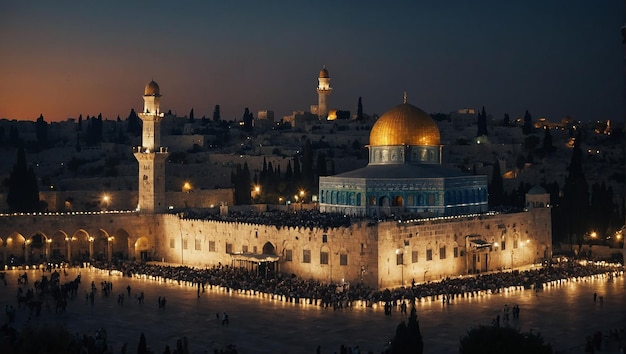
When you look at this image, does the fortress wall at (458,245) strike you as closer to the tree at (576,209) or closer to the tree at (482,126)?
the tree at (576,209)

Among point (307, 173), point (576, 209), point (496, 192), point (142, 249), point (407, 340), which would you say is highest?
point (307, 173)

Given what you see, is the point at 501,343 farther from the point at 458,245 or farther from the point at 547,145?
the point at 547,145

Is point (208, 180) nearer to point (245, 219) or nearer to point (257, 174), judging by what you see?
point (257, 174)

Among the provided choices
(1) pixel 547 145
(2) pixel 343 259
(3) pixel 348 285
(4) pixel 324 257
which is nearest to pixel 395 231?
(2) pixel 343 259

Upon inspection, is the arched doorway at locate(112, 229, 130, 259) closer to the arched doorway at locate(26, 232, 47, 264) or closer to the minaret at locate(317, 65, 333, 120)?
the arched doorway at locate(26, 232, 47, 264)

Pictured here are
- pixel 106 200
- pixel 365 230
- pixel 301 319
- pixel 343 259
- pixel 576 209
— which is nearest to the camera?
pixel 301 319

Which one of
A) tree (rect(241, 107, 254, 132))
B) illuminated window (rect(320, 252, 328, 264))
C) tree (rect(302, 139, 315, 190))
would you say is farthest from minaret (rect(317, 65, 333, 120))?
illuminated window (rect(320, 252, 328, 264))
